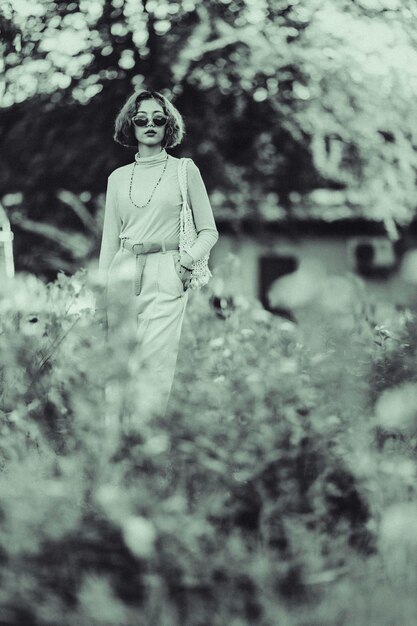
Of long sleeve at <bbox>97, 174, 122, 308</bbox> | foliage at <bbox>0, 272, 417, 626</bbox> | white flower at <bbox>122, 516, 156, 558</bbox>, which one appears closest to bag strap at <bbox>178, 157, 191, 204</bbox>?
long sleeve at <bbox>97, 174, 122, 308</bbox>

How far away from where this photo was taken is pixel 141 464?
8.66 ft

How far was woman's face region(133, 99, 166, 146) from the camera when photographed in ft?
11.8

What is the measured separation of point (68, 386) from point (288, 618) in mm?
1590

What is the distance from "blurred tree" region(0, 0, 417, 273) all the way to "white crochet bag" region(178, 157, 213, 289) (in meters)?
4.70

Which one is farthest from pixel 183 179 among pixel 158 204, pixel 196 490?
pixel 196 490

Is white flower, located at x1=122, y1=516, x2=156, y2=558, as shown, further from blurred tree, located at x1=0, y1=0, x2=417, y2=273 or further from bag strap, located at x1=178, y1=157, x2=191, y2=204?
blurred tree, located at x1=0, y1=0, x2=417, y2=273

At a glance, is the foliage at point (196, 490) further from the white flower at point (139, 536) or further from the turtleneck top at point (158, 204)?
the turtleneck top at point (158, 204)

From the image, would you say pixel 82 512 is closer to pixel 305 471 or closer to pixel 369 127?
pixel 305 471

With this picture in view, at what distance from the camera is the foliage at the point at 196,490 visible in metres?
2.19

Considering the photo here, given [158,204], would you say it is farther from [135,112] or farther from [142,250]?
[135,112]

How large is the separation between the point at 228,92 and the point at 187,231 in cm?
531

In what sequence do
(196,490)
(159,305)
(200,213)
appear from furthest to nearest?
(200,213) < (159,305) < (196,490)

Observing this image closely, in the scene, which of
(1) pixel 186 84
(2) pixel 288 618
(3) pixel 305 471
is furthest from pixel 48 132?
(2) pixel 288 618

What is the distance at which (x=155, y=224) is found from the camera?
11.7 feet
